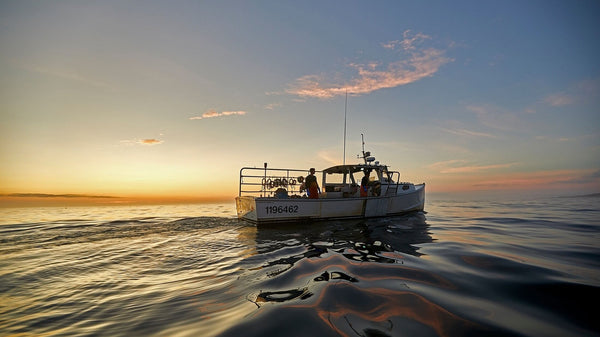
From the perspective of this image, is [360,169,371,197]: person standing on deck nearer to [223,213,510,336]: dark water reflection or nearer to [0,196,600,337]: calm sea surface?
[0,196,600,337]: calm sea surface

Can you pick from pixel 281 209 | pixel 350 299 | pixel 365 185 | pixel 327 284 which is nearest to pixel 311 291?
pixel 327 284

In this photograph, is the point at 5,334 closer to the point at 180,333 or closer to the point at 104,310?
the point at 104,310

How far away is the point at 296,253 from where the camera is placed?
5.38 metres

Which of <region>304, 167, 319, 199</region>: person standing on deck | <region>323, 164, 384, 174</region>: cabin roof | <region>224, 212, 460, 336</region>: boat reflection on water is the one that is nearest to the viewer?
<region>224, 212, 460, 336</region>: boat reflection on water

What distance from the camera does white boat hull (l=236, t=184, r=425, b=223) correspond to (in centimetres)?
977

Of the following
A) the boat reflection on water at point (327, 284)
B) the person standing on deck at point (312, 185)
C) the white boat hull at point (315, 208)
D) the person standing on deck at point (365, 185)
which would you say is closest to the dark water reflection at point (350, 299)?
the boat reflection on water at point (327, 284)

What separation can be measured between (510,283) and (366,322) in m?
2.53

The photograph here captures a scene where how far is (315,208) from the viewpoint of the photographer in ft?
35.2

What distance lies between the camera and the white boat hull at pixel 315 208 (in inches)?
385

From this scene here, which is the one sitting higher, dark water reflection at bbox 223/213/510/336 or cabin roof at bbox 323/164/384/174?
cabin roof at bbox 323/164/384/174

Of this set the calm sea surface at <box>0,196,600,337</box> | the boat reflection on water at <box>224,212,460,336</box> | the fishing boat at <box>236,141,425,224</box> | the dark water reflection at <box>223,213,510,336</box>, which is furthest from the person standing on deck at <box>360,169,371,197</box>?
the dark water reflection at <box>223,213,510,336</box>

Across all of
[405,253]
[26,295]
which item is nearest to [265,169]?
[405,253]

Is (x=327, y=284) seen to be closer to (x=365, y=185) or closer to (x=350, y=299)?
(x=350, y=299)

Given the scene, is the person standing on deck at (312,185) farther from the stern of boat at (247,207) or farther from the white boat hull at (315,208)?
the stern of boat at (247,207)
